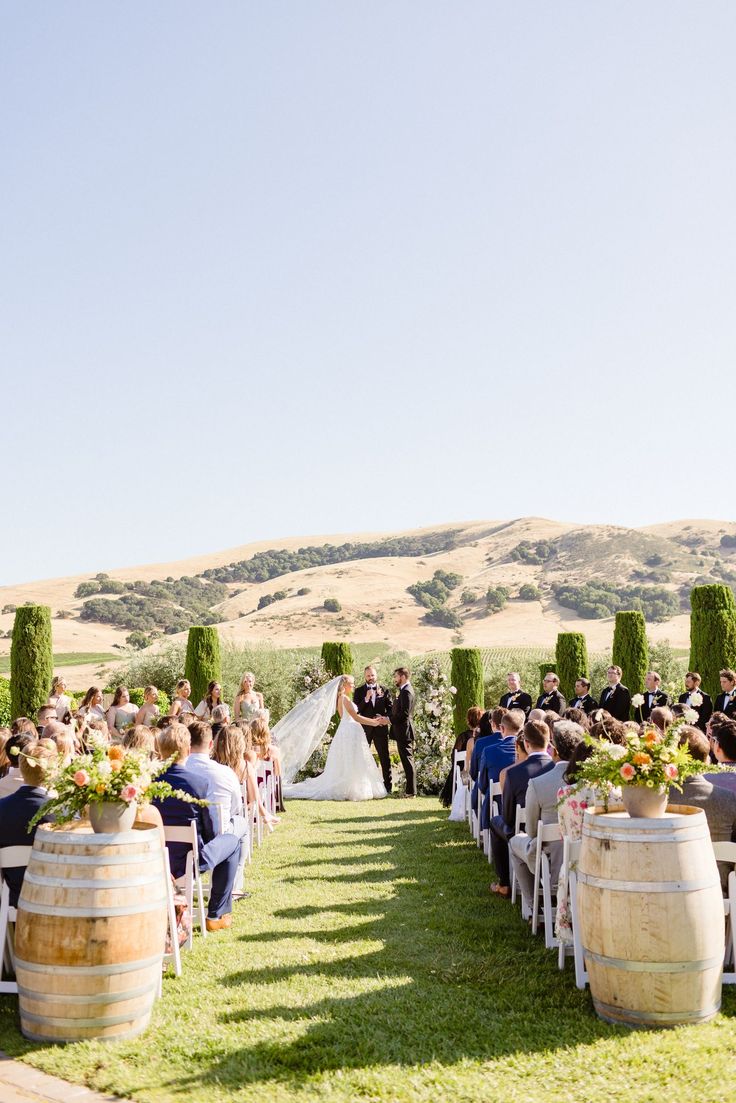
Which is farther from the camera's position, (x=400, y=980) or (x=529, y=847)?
(x=529, y=847)

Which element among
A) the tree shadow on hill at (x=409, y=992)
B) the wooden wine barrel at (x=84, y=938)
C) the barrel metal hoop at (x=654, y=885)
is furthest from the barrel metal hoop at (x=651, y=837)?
the wooden wine barrel at (x=84, y=938)

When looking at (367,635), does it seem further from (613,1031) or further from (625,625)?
(613,1031)

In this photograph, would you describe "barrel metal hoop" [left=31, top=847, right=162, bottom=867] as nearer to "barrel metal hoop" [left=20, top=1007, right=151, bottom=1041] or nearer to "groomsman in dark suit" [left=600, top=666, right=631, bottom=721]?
"barrel metal hoop" [left=20, top=1007, right=151, bottom=1041]

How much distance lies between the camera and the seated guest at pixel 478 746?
913cm

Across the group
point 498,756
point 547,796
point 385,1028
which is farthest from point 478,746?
point 385,1028

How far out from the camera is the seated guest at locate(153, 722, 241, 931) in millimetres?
6016

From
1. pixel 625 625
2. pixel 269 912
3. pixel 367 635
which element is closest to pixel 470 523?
pixel 367 635

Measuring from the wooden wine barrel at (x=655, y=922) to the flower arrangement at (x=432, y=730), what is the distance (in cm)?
1042

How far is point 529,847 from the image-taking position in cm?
620

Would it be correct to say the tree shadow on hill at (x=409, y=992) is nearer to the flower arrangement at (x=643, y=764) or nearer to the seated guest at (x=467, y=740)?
the flower arrangement at (x=643, y=764)

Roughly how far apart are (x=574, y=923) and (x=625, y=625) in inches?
566

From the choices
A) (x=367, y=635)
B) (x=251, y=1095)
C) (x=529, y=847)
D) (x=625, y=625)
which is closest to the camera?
(x=251, y=1095)

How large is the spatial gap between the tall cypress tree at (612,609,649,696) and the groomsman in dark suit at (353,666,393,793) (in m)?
6.29

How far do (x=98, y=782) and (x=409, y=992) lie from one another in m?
2.07
